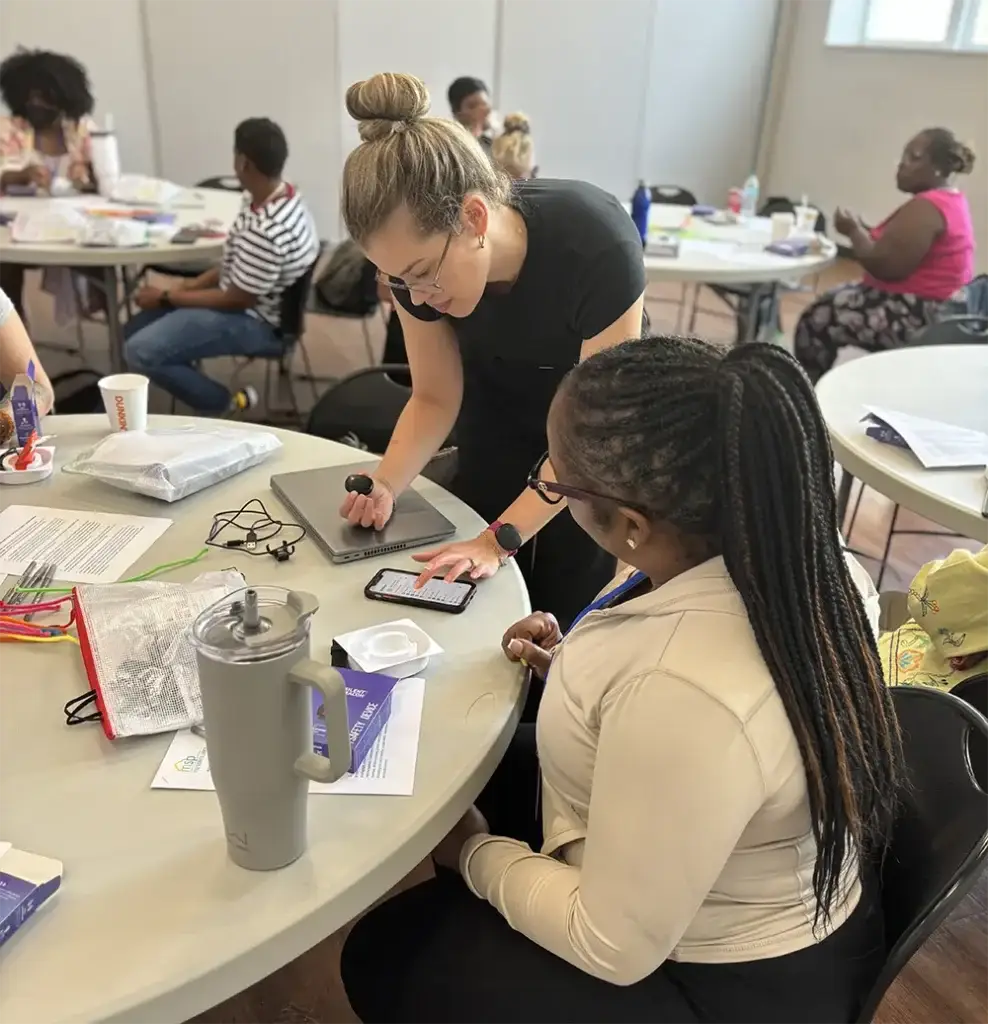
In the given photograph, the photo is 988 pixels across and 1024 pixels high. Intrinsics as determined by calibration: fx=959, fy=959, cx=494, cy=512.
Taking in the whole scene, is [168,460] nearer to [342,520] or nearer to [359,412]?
[342,520]

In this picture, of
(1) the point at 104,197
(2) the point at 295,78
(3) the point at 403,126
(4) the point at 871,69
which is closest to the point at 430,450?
(3) the point at 403,126

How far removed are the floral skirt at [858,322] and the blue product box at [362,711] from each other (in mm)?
3047

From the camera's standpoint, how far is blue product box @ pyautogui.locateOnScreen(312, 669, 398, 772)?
0.97m

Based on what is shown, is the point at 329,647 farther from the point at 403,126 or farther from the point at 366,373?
the point at 366,373

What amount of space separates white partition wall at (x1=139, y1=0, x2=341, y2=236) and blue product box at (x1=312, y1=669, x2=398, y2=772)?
18.3 ft

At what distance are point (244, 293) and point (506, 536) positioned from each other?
7.25ft

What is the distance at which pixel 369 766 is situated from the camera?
38.8 inches

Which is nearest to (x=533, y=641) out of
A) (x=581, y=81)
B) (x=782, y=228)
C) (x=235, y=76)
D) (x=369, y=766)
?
(x=369, y=766)

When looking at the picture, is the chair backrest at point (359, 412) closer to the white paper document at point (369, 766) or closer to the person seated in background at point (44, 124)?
the white paper document at point (369, 766)

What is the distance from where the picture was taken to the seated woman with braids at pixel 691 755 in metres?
0.84

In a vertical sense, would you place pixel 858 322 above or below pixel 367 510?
below

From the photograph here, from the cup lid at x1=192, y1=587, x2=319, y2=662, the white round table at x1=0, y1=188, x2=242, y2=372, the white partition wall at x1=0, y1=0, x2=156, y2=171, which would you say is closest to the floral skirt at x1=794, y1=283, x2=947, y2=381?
the white round table at x1=0, y1=188, x2=242, y2=372

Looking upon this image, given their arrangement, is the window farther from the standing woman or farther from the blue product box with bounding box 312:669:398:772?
the blue product box with bounding box 312:669:398:772

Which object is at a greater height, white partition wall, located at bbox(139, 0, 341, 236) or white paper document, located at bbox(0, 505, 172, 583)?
white partition wall, located at bbox(139, 0, 341, 236)
